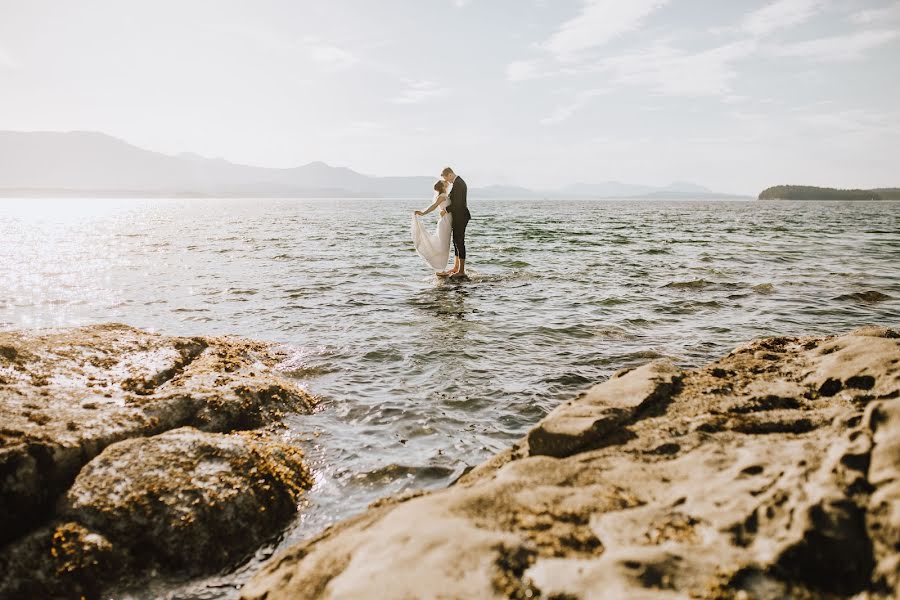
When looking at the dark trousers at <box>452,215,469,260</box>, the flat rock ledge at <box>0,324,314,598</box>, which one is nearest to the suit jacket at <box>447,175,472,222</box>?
the dark trousers at <box>452,215,469,260</box>

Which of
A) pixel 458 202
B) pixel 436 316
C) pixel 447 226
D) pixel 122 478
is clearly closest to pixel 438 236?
pixel 447 226

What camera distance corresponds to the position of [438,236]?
1631cm

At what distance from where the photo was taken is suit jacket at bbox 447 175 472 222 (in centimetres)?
1596

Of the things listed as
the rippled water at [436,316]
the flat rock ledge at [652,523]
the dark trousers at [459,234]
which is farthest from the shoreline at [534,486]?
the dark trousers at [459,234]

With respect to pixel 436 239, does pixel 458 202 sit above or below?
above

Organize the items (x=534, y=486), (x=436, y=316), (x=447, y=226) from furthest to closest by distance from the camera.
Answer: (x=447, y=226) < (x=436, y=316) < (x=534, y=486)

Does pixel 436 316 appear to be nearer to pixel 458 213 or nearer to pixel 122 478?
pixel 458 213

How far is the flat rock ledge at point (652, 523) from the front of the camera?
208cm

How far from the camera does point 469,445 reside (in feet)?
18.0

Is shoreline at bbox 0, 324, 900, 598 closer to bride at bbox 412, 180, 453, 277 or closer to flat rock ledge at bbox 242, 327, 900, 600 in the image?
flat rock ledge at bbox 242, 327, 900, 600

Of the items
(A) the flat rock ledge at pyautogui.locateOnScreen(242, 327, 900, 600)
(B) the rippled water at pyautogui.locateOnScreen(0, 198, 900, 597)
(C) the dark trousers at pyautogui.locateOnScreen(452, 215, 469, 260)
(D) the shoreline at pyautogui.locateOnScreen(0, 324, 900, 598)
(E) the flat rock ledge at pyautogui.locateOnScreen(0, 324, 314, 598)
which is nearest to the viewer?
(A) the flat rock ledge at pyautogui.locateOnScreen(242, 327, 900, 600)

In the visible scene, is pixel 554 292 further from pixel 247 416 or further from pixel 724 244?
pixel 724 244

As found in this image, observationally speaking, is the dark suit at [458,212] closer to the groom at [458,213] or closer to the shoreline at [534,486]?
the groom at [458,213]

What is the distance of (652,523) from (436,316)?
8.91 m
